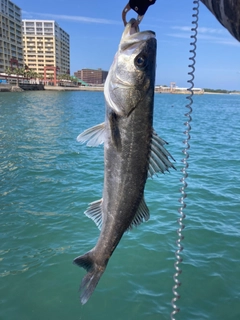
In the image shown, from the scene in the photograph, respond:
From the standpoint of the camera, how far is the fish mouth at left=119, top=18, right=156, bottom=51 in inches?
111

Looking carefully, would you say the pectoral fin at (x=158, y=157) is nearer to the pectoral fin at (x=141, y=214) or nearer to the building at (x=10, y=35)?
the pectoral fin at (x=141, y=214)

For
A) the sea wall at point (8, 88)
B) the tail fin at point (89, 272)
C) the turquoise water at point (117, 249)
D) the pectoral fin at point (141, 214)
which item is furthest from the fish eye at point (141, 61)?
the sea wall at point (8, 88)

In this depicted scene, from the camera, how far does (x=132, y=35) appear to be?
2.83 m

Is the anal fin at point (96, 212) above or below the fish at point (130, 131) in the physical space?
below

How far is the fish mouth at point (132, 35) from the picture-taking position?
9.25ft

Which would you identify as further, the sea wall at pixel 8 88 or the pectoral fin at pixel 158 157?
the sea wall at pixel 8 88

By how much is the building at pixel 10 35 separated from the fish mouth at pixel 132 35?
144 m

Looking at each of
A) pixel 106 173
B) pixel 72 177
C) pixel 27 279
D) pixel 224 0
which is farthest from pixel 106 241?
pixel 72 177

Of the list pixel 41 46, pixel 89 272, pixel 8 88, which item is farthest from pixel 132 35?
pixel 41 46

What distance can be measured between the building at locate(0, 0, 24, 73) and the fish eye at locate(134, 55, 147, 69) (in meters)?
144

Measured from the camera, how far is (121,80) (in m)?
2.90

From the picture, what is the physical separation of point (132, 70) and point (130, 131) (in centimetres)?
57

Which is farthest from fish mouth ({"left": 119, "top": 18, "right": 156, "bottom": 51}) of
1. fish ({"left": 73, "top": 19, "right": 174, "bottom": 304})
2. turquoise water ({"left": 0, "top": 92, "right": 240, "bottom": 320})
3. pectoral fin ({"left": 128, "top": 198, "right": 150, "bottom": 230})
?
turquoise water ({"left": 0, "top": 92, "right": 240, "bottom": 320})

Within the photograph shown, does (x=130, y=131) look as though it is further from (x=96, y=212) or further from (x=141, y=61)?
(x=96, y=212)
